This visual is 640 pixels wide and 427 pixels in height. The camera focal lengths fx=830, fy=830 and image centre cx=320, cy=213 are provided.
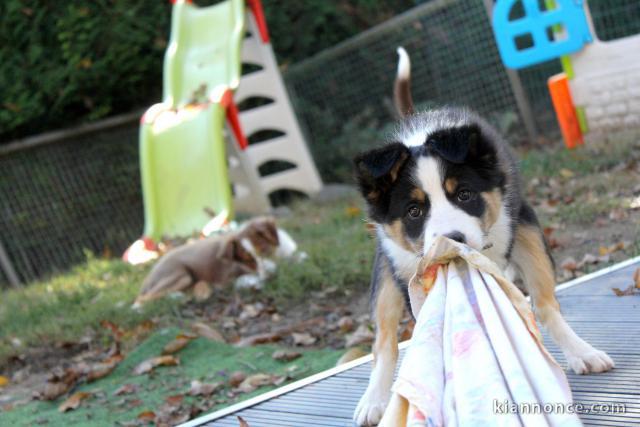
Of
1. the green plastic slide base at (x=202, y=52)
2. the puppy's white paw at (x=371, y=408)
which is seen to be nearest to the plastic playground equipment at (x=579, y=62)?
the green plastic slide base at (x=202, y=52)

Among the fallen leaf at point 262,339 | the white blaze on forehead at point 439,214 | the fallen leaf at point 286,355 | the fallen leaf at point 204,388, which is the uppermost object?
the white blaze on forehead at point 439,214

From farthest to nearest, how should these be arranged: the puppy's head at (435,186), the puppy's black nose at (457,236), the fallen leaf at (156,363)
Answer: the fallen leaf at (156,363) → the puppy's head at (435,186) → the puppy's black nose at (457,236)

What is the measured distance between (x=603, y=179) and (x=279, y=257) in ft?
9.25

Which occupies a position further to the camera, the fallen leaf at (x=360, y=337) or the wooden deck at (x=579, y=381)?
the fallen leaf at (x=360, y=337)

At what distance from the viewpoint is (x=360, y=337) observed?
4.83 meters

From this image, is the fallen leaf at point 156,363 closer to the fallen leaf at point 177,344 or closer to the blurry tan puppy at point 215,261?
the fallen leaf at point 177,344

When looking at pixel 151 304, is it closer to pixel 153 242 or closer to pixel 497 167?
pixel 153 242

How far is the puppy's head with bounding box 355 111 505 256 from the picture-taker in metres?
2.94

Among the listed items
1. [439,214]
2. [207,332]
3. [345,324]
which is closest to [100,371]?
[207,332]

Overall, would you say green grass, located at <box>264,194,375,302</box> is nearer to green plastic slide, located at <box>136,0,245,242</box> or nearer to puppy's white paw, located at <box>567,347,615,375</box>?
green plastic slide, located at <box>136,0,245,242</box>

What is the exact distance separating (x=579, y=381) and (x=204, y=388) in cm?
216

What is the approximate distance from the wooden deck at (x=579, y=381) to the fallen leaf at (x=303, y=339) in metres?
1.26

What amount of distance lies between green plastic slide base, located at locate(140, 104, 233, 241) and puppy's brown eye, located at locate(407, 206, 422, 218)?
18.5 ft

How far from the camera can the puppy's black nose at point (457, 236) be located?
2.82m
